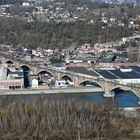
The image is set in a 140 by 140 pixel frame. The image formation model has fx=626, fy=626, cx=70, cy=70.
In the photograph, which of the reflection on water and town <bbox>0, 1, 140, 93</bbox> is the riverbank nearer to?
the reflection on water

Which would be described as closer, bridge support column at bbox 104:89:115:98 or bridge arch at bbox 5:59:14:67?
bridge support column at bbox 104:89:115:98

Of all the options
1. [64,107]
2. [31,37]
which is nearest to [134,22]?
[31,37]

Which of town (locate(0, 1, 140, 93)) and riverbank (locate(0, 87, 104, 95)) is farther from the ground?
town (locate(0, 1, 140, 93))

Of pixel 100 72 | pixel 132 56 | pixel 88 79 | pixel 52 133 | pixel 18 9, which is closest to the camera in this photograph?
pixel 52 133

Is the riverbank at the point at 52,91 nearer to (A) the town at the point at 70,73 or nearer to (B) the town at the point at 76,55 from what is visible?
(A) the town at the point at 70,73

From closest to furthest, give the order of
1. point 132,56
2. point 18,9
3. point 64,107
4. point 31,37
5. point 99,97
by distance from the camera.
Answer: point 64,107, point 99,97, point 132,56, point 31,37, point 18,9

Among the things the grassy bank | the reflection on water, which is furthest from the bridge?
the grassy bank

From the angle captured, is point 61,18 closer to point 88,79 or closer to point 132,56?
point 132,56

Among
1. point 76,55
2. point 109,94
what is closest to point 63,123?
point 109,94
